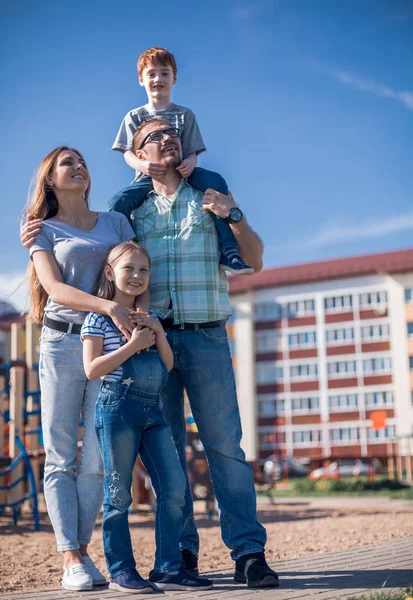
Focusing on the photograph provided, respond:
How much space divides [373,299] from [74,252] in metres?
58.6

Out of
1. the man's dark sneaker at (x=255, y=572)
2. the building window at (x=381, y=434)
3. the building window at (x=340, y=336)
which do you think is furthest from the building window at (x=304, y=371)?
the man's dark sneaker at (x=255, y=572)

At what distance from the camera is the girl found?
3738 mm

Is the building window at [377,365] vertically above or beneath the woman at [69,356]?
above

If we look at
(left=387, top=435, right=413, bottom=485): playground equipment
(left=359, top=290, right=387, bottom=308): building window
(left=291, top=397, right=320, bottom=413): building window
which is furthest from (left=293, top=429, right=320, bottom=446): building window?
(left=359, top=290, right=387, bottom=308): building window

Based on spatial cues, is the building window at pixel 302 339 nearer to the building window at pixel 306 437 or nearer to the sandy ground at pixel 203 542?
the building window at pixel 306 437

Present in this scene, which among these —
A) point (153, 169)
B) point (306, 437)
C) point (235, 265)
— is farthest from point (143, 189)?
point (306, 437)

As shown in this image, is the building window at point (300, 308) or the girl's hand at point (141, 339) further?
the building window at point (300, 308)

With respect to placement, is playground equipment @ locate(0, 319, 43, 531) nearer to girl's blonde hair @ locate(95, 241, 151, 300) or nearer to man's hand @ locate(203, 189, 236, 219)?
girl's blonde hair @ locate(95, 241, 151, 300)

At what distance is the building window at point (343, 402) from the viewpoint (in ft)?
202

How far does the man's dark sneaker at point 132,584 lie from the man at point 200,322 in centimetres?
54

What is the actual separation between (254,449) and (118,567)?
60289mm

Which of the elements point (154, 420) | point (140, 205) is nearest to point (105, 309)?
point (154, 420)

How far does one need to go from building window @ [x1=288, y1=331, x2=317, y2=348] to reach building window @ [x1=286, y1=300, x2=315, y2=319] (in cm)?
152

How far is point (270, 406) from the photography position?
6444cm
